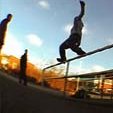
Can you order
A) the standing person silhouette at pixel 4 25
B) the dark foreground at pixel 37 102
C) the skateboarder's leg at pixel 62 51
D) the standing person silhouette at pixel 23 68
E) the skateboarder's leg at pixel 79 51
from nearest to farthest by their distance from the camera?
the dark foreground at pixel 37 102 → the skateboarder's leg at pixel 79 51 → the skateboarder's leg at pixel 62 51 → the standing person silhouette at pixel 23 68 → the standing person silhouette at pixel 4 25

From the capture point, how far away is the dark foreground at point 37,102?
3307 mm

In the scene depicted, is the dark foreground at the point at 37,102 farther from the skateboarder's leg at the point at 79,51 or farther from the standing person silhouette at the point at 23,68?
the skateboarder's leg at the point at 79,51

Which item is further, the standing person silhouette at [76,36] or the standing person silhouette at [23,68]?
the standing person silhouette at [23,68]

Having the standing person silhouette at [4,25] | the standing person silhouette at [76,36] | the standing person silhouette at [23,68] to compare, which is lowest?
the standing person silhouette at [23,68]

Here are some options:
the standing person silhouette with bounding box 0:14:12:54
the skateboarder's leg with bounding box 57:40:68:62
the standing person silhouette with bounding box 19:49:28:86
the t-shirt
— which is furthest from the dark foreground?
the t-shirt

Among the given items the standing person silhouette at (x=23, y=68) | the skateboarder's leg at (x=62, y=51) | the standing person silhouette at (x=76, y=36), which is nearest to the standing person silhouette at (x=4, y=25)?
the standing person silhouette at (x=23, y=68)

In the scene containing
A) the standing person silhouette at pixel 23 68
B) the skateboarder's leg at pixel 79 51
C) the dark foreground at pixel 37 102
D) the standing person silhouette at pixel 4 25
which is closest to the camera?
the dark foreground at pixel 37 102

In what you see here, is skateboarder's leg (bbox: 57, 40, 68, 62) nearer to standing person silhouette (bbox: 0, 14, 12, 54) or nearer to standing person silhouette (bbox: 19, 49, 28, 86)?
standing person silhouette (bbox: 19, 49, 28, 86)

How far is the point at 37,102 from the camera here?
4438mm

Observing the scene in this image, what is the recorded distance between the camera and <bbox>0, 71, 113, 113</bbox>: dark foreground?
10.8 ft

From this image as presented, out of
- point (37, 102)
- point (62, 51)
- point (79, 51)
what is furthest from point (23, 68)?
point (79, 51)

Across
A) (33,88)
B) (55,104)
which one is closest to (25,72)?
(33,88)

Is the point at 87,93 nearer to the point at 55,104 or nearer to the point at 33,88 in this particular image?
the point at 55,104

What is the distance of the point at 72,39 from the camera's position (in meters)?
4.02
